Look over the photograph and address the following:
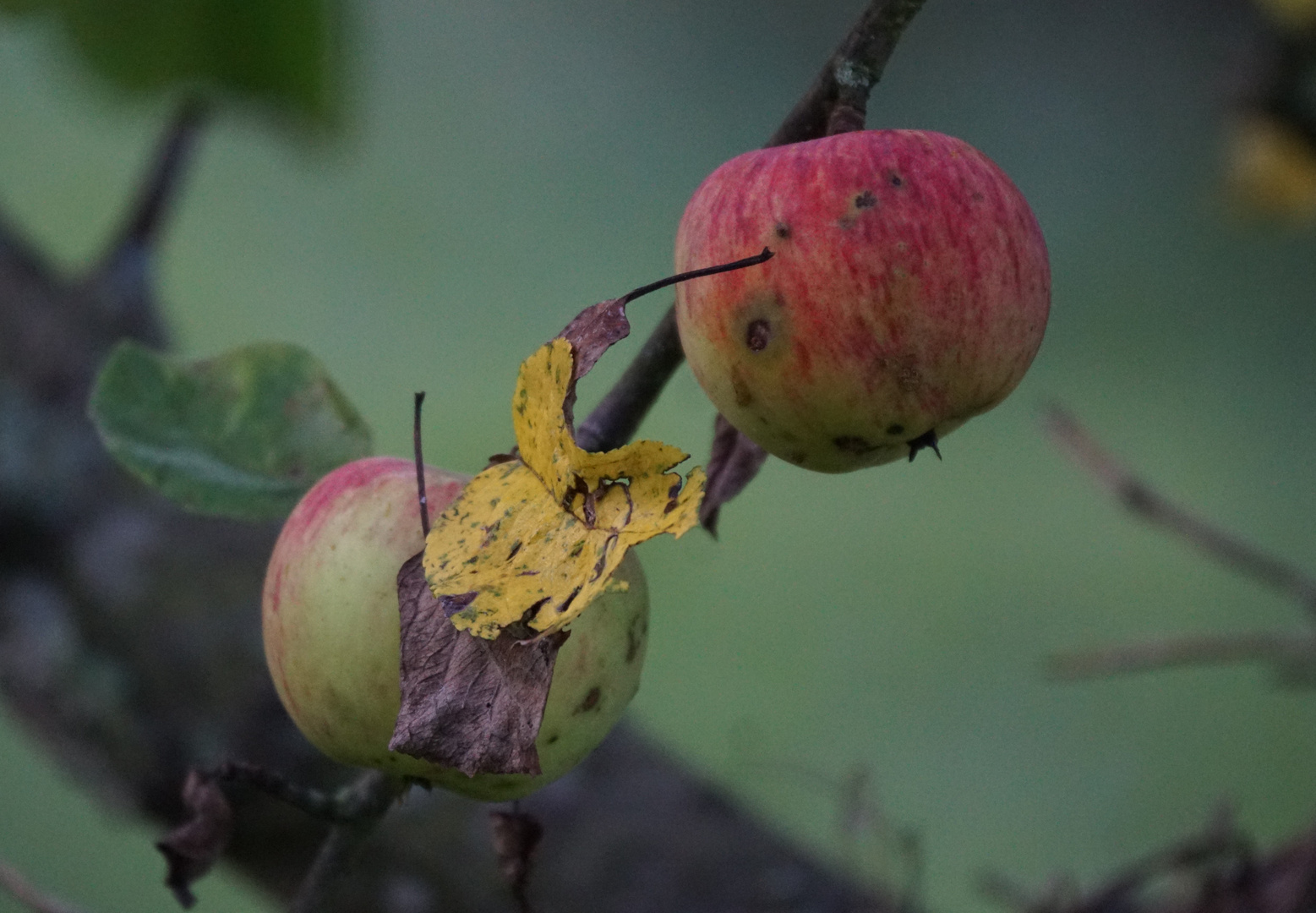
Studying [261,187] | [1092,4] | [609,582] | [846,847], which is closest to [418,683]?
[609,582]

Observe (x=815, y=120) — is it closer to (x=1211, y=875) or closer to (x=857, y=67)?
(x=857, y=67)

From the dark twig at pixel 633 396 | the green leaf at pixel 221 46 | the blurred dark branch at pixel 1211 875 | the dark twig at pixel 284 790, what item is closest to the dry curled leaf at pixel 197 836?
the dark twig at pixel 284 790

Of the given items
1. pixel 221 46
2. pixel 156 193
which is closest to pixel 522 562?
pixel 156 193

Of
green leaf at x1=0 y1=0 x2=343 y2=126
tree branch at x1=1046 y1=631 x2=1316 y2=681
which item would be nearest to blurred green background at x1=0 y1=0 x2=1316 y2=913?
green leaf at x1=0 y1=0 x2=343 y2=126

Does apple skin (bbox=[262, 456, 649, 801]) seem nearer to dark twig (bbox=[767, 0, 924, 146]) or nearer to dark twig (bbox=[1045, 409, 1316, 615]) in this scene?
dark twig (bbox=[767, 0, 924, 146])

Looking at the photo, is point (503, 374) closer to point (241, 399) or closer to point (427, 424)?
point (427, 424)

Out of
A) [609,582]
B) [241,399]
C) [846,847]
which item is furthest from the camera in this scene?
[846,847]

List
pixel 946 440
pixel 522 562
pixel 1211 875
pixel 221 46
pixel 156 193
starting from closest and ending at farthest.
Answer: pixel 522 562, pixel 1211 875, pixel 156 193, pixel 221 46, pixel 946 440
